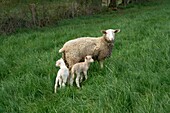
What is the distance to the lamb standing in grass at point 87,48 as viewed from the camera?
584 cm

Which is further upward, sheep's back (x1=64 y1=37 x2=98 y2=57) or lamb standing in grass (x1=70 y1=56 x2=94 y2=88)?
sheep's back (x1=64 y1=37 x2=98 y2=57)

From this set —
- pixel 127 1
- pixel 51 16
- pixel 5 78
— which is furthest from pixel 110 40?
pixel 127 1

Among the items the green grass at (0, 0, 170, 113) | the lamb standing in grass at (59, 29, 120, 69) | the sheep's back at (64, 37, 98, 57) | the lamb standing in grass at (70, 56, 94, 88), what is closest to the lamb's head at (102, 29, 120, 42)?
the lamb standing in grass at (59, 29, 120, 69)

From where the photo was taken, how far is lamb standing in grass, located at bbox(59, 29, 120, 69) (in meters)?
5.84

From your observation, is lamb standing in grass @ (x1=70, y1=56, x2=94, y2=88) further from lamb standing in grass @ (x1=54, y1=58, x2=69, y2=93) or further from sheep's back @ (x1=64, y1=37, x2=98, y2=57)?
sheep's back @ (x1=64, y1=37, x2=98, y2=57)

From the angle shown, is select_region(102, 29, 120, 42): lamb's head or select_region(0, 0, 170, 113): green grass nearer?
select_region(0, 0, 170, 113): green grass

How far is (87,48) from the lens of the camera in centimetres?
601

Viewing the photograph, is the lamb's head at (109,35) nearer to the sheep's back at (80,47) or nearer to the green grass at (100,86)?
the sheep's back at (80,47)

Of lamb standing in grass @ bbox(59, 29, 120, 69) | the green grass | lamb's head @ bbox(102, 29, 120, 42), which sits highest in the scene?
lamb's head @ bbox(102, 29, 120, 42)

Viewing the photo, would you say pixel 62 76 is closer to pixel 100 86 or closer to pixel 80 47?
pixel 100 86

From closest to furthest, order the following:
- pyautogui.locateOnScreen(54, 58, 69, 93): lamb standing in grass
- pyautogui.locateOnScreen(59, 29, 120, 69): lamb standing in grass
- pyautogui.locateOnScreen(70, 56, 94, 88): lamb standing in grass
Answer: pyautogui.locateOnScreen(54, 58, 69, 93): lamb standing in grass < pyautogui.locateOnScreen(70, 56, 94, 88): lamb standing in grass < pyautogui.locateOnScreen(59, 29, 120, 69): lamb standing in grass

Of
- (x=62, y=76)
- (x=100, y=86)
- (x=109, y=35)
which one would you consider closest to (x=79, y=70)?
(x=62, y=76)

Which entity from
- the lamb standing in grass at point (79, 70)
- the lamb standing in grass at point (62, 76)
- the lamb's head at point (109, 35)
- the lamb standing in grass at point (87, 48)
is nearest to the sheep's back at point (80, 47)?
the lamb standing in grass at point (87, 48)

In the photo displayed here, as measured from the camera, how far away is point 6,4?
21984 mm
